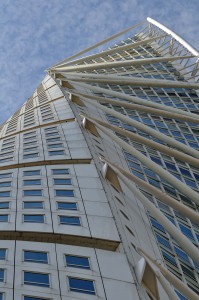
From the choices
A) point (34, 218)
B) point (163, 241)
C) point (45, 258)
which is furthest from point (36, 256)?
point (163, 241)

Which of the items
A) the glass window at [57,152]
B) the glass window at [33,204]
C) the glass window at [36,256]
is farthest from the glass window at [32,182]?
the glass window at [36,256]

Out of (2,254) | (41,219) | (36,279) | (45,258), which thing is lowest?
(36,279)

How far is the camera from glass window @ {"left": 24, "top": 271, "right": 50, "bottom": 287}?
19.7 meters

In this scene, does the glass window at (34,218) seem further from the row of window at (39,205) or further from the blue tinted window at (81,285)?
the blue tinted window at (81,285)

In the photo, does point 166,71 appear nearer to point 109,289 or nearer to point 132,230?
point 132,230

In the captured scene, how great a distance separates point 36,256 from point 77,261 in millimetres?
1805

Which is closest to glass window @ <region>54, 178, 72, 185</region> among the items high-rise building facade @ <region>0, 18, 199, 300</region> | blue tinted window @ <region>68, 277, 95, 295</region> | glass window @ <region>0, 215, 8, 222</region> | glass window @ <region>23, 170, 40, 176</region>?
high-rise building facade @ <region>0, 18, 199, 300</region>

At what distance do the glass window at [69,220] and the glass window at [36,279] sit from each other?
4.60 meters

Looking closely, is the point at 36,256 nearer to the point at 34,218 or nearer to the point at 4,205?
the point at 34,218

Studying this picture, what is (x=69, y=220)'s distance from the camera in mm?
24781

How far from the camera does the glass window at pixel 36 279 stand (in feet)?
64.7

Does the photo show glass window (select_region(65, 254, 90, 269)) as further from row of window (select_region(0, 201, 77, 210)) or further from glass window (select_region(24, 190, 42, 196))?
glass window (select_region(24, 190, 42, 196))

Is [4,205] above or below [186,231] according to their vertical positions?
below

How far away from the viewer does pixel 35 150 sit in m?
36.1
